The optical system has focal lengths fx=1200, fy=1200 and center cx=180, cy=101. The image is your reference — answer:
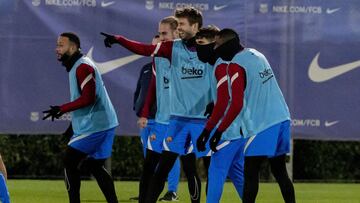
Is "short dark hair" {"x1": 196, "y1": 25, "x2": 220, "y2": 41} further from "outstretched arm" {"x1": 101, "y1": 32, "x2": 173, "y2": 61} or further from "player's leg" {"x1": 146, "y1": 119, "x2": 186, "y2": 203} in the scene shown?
"player's leg" {"x1": 146, "y1": 119, "x2": 186, "y2": 203}

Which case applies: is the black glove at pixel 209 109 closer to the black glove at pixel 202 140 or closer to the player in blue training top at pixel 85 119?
the black glove at pixel 202 140

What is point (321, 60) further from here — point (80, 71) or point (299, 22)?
point (80, 71)

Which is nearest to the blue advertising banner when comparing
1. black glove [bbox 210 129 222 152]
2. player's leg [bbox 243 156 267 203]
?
player's leg [bbox 243 156 267 203]

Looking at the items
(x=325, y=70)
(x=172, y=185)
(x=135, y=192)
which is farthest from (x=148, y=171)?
(x=325, y=70)

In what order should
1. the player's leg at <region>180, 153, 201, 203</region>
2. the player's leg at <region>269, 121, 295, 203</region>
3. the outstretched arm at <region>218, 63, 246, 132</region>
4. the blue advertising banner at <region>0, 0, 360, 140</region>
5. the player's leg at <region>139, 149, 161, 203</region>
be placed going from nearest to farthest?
the outstretched arm at <region>218, 63, 246, 132</region> < the player's leg at <region>269, 121, 295, 203</region> < the player's leg at <region>139, 149, 161, 203</region> < the player's leg at <region>180, 153, 201, 203</region> < the blue advertising banner at <region>0, 0, 360, 140</region>

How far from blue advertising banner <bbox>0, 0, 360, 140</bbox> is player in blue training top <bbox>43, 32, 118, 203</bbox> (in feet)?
22.2

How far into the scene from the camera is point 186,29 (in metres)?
12.0

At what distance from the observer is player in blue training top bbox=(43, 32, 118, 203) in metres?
12.6

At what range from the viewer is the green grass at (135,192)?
655 inches

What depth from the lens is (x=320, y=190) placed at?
767 inches

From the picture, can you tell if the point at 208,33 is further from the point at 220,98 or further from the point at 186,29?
the point at 220,98

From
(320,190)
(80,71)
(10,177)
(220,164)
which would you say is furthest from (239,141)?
(10,177)

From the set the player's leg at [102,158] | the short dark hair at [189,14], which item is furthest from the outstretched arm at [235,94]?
the player's leg at [102,158]

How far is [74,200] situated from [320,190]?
7521 mm
